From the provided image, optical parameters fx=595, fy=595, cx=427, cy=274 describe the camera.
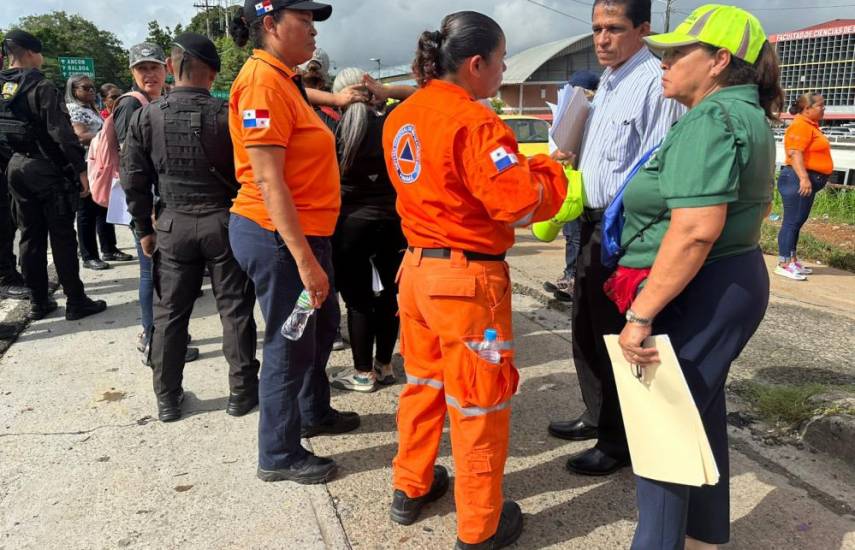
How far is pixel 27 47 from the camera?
15.6 feet

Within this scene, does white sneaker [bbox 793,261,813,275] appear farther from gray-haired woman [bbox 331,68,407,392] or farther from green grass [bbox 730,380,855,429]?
gray-haired woman [bbox 331,68,407,392]

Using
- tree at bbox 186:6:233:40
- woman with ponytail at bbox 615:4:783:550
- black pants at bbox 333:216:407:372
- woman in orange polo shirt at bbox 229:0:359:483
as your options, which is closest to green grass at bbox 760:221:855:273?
black pants at bbox 333:216:407:372

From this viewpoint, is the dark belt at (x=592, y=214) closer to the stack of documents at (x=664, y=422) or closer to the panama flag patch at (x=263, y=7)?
the stack of documents at (x=664, y=422)

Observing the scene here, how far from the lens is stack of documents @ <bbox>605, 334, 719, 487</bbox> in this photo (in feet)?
5.81

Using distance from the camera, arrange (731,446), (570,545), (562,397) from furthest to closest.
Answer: (562,397) < (731,446) < (570,545)

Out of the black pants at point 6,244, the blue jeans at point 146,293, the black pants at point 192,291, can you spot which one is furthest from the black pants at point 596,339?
the black pants at point 6,244

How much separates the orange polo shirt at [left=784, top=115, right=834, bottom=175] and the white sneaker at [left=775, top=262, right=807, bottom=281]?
110cm

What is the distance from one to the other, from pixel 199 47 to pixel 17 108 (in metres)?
2.60

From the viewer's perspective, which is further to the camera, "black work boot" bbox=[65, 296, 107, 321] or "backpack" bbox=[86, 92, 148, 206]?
"black work boot" bbox=[65, 296, 107, 321]

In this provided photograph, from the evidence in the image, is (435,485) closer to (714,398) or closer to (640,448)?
(640,448)

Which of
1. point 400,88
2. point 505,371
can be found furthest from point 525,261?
point 505,371

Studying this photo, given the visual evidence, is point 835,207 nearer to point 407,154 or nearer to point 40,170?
point 407,154

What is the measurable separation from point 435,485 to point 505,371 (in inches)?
30.8

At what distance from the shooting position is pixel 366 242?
3490 mm
